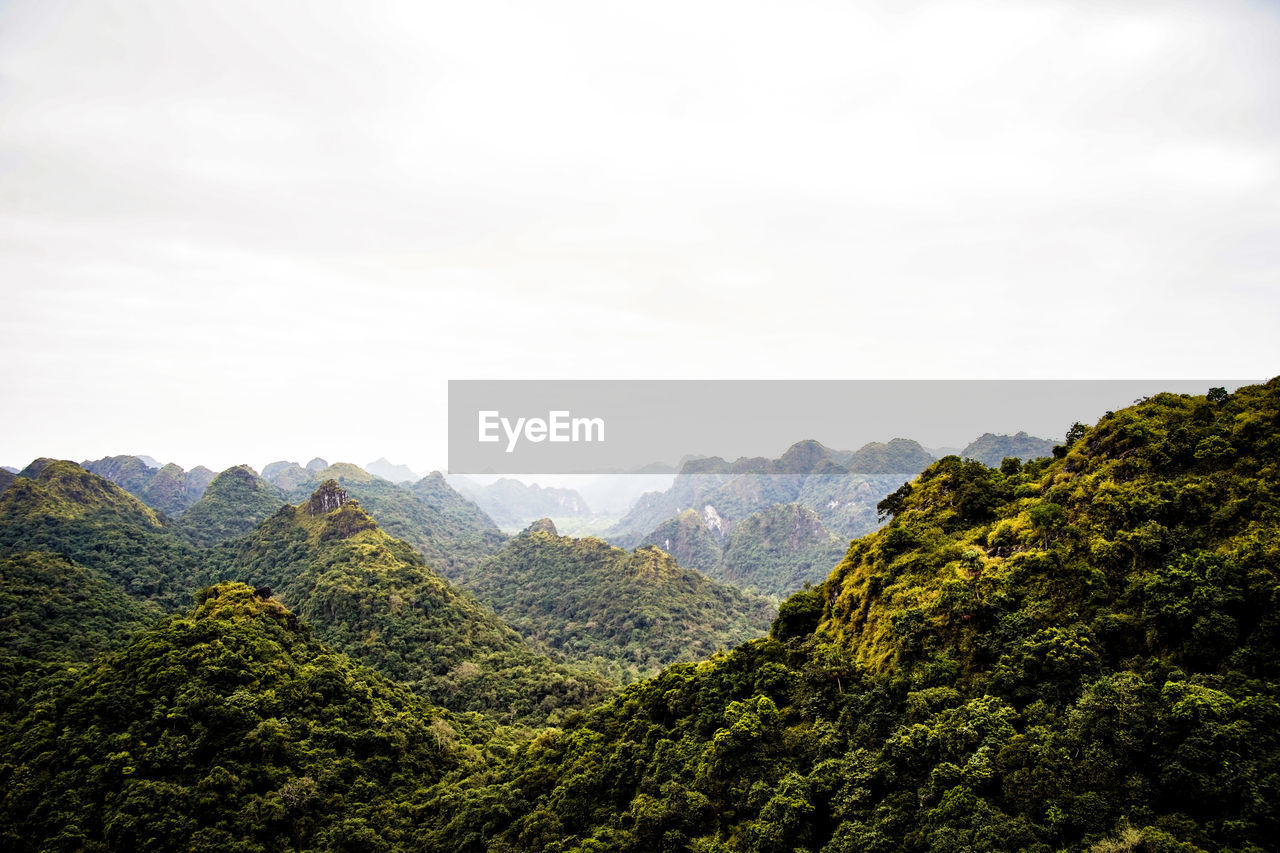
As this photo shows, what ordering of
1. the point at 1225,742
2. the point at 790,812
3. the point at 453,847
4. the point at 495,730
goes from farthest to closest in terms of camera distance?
1. the point at 495,730
2. the point at 453,847
3. the point at 790,812
4. the point at 1225,742

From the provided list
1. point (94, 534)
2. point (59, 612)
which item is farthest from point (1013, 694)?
point (94, 534)

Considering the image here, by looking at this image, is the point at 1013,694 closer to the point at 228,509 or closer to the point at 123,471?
the point at 228,509

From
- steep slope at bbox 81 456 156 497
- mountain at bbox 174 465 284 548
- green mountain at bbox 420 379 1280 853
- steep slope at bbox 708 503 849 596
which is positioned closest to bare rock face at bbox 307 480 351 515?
mountain at bbox 174 465 284 548

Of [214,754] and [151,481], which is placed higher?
[151,481]

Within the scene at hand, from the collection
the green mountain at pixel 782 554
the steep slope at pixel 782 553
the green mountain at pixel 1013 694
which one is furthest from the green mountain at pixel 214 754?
the steep slope at pixel 782 553

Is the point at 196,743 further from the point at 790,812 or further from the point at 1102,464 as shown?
the point at 1102,464

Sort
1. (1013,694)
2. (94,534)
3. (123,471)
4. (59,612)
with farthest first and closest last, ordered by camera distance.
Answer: (123,471) < (94,534) < (59,612) < (1013,694)

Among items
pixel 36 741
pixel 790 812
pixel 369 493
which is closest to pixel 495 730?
pixel 36 741

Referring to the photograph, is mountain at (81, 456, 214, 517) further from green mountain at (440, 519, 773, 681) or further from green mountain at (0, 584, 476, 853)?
green mountain at (0, 584, 476, 853)
